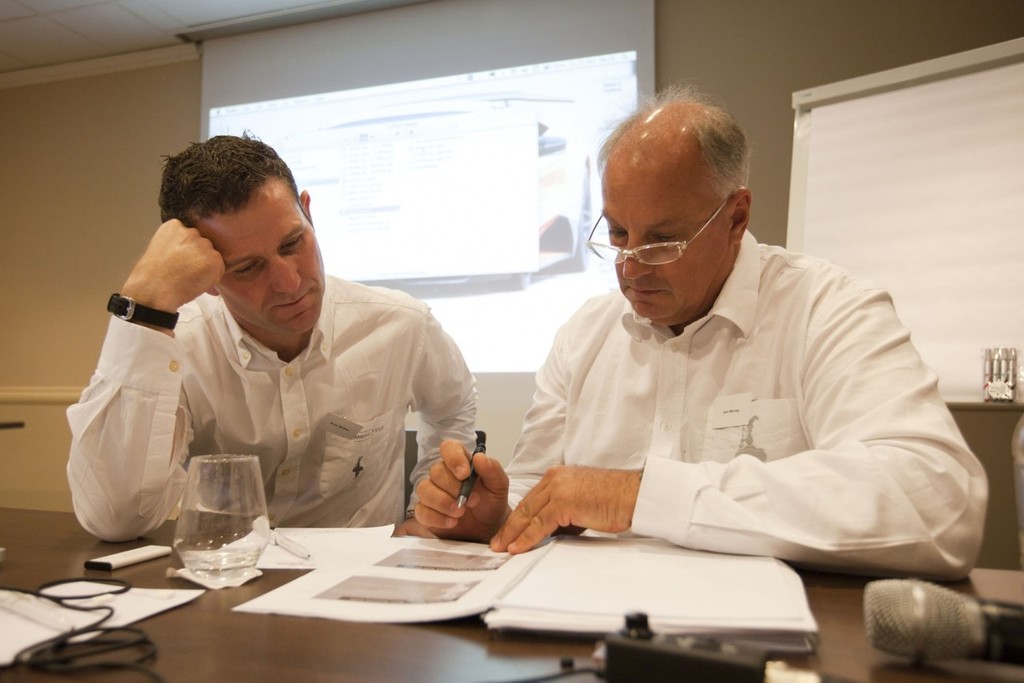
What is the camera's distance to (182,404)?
158 centimetres

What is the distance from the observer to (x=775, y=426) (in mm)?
1300

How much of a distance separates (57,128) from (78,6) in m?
1.10

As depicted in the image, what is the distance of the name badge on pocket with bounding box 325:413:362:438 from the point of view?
5.67ft

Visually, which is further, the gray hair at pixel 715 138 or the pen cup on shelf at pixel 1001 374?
the pen cup on shelf at pixel 1001 374

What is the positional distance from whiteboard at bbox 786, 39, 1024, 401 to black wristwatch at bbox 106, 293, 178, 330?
2341mm

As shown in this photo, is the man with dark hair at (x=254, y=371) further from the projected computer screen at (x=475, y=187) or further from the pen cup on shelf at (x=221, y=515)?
the projected computer screen at (x=475, y=187)

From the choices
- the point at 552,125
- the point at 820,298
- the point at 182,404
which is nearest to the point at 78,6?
the point at 552,125

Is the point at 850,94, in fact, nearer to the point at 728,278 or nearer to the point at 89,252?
the point at 728,278

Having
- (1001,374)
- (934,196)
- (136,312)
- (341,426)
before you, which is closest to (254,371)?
(341,426)

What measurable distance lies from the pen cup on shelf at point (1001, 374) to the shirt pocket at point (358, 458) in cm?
186

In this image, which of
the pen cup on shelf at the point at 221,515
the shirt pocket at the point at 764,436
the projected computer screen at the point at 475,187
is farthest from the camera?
the projected computer screen at the point at 475,187

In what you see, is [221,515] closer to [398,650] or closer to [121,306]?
[398,650]

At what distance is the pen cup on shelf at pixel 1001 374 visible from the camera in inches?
88.6

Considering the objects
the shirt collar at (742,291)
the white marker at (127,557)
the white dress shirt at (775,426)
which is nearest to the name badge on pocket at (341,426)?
the white dress shirt at (775,426)
